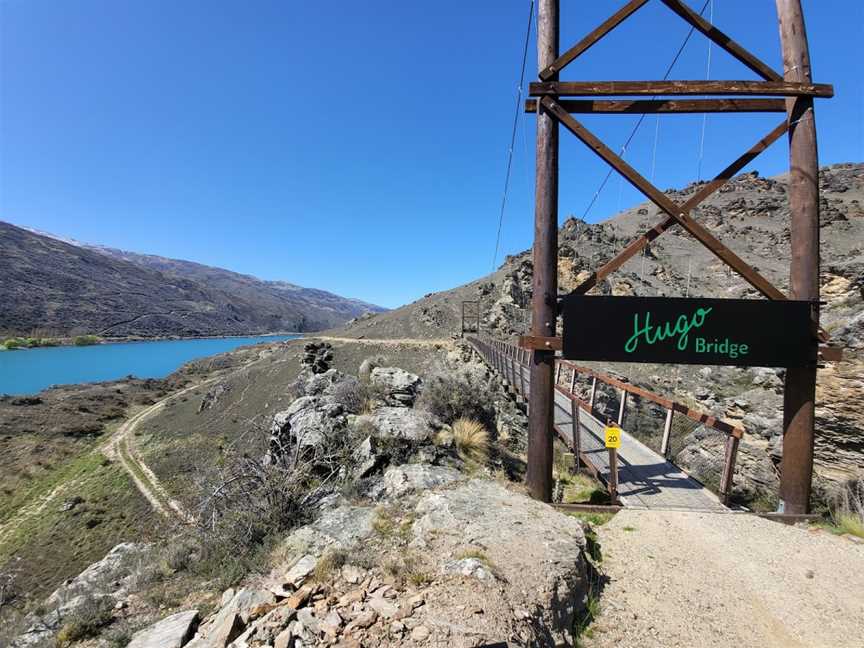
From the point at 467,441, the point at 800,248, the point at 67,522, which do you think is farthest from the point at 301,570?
the point at 67,522

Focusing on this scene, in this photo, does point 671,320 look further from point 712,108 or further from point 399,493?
point 399,493

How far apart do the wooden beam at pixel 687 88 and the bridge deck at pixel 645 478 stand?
12.4 ft

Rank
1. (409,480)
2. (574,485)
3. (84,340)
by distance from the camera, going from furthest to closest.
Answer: (84,340) → (574,485) → (409,480)

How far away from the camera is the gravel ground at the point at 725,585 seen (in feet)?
8.01

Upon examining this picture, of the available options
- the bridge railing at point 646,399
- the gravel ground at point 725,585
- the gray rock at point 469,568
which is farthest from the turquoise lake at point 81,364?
the gravel ground at point 725,585

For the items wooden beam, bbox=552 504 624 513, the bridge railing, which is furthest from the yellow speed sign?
wooden beam, bbox=552 504 624 513

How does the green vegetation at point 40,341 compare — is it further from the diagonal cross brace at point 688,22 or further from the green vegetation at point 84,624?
the diagonal cross brace at point 688,22

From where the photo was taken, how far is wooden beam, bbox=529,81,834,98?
384 cm

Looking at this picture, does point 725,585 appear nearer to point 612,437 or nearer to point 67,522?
point 612,437

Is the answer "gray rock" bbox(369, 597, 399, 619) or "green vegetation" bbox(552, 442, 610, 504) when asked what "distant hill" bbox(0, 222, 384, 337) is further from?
"gray rock" bbox(369, 597, 399, 619)

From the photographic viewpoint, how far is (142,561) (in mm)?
4125

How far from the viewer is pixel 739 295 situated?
26406mm

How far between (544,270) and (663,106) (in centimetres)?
228

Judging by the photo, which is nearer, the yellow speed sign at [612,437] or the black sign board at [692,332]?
the black sign board at [692,332]
